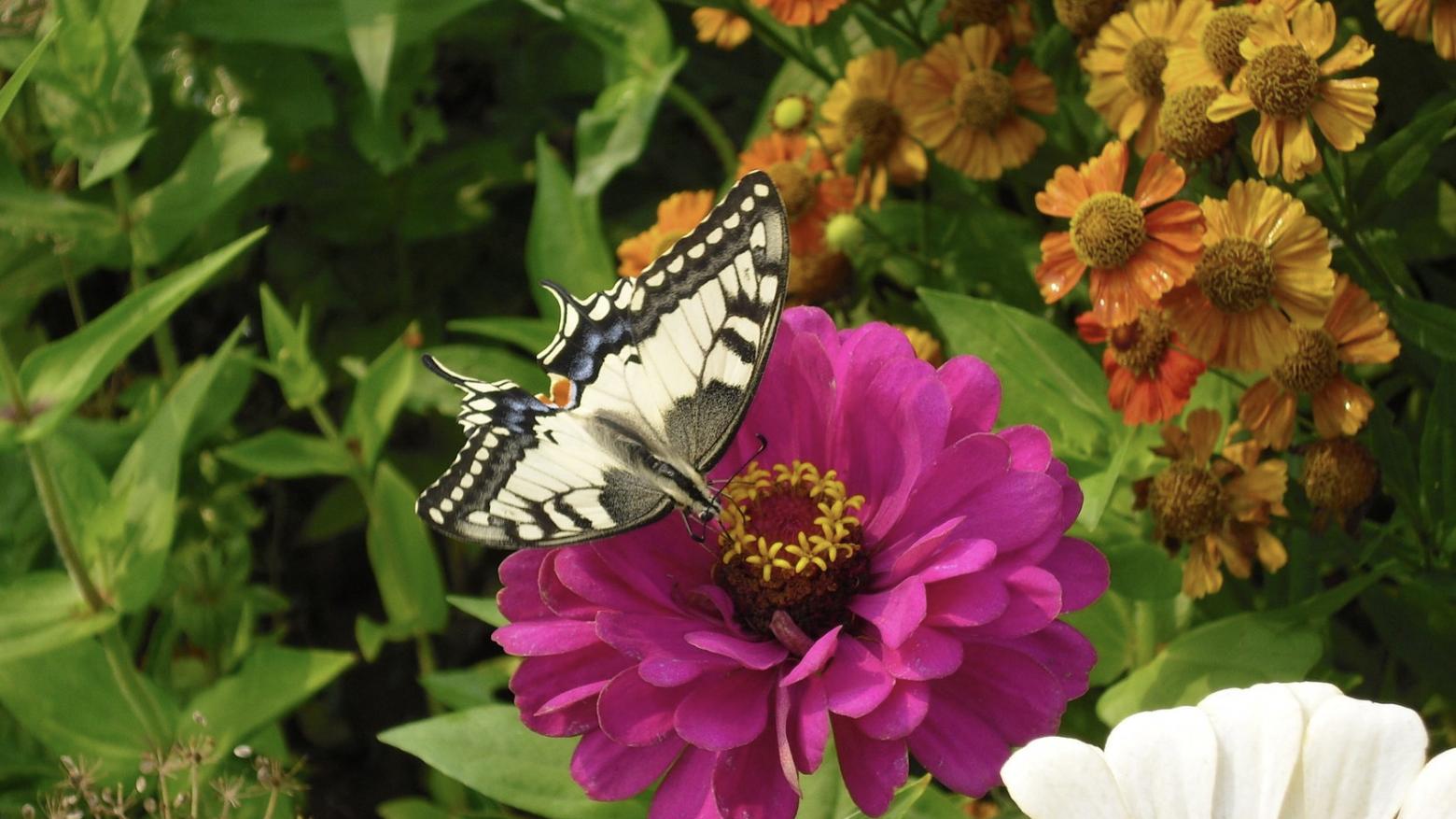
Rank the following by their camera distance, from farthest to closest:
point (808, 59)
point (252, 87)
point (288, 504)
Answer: point (288, 504) < point (252, 87) < point (808, 59)

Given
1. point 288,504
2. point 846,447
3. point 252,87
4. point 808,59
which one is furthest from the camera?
point 288,504

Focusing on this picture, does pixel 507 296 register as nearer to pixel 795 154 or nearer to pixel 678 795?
pixel 795 154

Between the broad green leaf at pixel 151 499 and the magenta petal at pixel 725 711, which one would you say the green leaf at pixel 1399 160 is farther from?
the broad green leaf at pixel 151 499

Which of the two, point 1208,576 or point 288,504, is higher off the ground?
point 1208,576

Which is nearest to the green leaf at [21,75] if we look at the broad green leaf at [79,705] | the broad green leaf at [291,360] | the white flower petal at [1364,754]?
the broad green leaf at [291,360]

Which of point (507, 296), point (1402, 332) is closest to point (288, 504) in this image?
point (507, 296)

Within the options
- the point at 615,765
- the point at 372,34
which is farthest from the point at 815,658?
the point at 372,34

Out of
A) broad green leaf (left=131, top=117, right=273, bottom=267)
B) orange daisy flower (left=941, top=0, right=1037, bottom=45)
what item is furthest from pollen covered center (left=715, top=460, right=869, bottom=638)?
broad green leaf (left=131, top=117, right=273, bottom=267)
